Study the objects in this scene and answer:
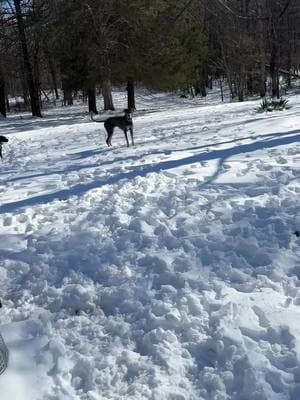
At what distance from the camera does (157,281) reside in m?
4.97

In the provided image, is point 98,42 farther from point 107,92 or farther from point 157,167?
point 157,167

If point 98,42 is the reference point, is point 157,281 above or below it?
below

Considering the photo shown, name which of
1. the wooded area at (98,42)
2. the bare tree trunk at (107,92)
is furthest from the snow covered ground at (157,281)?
the bare tree trunk at (107,92)

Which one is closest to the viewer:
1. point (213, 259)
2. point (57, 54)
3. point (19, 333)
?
point (19, 333)

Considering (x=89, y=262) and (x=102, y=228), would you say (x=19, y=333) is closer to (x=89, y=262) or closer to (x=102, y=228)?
(x=89, y=262)

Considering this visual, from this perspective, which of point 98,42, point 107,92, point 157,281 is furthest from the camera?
point 107,92

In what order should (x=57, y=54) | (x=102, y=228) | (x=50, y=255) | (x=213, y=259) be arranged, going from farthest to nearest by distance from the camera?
(x=57, y=54)
(x=102, y=228)
(x=50, y=255)
(x=213, y=259)

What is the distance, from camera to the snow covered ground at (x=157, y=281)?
3633 millimetres

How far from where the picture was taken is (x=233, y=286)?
185 inches

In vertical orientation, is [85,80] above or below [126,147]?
above

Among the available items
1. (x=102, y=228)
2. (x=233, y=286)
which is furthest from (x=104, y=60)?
(x=233, y=286)

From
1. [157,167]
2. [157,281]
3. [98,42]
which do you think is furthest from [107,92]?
[157,281]

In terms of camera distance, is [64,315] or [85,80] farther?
[85,80]

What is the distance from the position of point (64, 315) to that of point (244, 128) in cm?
974
